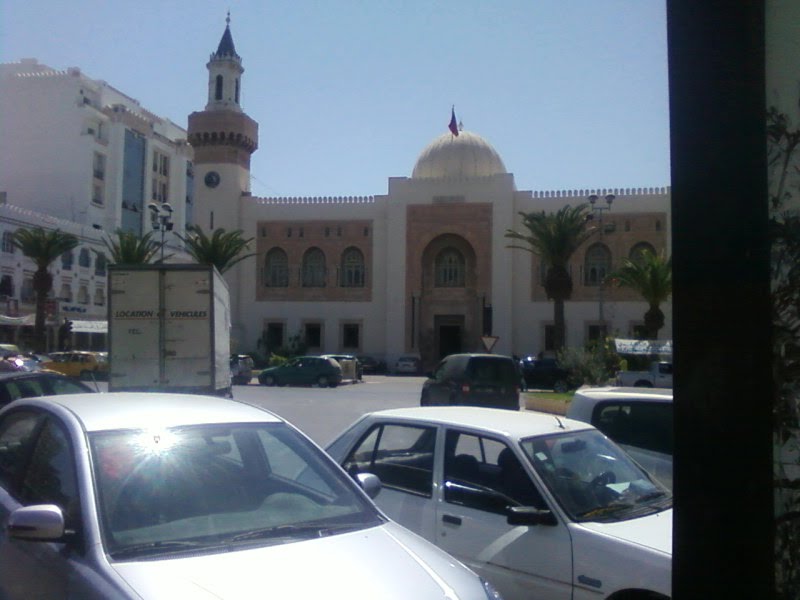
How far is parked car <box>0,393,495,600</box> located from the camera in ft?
11.0

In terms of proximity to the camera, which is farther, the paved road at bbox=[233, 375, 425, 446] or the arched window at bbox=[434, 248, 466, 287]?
the arched window at bbox=[434, 248, 466, 287]

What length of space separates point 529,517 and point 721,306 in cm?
237

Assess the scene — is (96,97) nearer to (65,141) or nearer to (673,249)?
(65,141)

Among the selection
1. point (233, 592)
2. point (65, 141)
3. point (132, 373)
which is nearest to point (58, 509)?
point (233, 592)

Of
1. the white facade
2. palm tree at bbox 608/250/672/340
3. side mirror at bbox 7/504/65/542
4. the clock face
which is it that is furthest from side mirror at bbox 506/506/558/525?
the clock face

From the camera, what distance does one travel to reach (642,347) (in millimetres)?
34281

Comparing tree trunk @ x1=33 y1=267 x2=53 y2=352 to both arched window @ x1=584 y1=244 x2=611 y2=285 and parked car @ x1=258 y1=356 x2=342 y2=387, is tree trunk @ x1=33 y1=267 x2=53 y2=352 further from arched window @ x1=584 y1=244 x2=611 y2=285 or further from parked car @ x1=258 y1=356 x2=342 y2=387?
arched window @ x1=584 y1=244 x2=611 y2=285

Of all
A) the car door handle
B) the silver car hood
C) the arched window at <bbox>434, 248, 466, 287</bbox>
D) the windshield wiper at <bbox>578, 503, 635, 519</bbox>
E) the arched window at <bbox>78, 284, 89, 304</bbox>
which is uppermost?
the arched window at <bbox>434, 248, 466, 287</bbox>

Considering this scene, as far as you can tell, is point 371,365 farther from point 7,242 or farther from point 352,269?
point 7,242

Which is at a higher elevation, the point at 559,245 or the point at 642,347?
the point at 559,245

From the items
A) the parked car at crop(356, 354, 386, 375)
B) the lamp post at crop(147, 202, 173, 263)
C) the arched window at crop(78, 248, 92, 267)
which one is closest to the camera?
the lamp post at crop(147, 202, 173, 263)

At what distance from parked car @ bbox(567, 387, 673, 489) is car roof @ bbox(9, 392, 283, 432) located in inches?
131


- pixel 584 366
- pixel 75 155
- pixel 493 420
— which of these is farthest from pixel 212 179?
pixel 493 420

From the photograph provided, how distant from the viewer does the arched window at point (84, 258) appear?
51.8 metres
